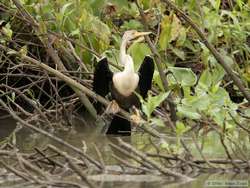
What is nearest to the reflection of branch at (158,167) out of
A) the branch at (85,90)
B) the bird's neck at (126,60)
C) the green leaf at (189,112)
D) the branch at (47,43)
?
the green leaf at (189,112)

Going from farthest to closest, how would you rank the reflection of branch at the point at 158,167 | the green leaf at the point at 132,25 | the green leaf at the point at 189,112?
the green leaf at the point at 132,25, the reflection of branch at the point at 158,167, the green leaf at the point at 189,112

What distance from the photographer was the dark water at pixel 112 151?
4.75m

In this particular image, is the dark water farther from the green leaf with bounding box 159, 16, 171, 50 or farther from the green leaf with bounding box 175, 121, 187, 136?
the green leaf with bounding box 159, 16, 171, 50

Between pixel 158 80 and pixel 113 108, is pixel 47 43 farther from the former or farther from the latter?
pixel 158 80

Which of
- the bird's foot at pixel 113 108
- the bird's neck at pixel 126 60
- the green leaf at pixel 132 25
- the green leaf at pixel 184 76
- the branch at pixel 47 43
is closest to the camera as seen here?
the green leaf at pixel 184 76

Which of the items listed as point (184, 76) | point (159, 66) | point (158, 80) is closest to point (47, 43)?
point (158, 80)

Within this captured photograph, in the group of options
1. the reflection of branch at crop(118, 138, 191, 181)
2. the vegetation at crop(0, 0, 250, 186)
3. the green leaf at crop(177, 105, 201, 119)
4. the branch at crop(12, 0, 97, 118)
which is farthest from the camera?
the branch at crop(12, 0, 97, 118)

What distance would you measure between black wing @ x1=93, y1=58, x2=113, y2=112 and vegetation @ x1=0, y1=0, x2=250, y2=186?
115 mm

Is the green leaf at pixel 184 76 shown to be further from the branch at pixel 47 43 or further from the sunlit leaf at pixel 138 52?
the branch at pixel 47 43

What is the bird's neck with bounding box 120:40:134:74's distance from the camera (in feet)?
18.6

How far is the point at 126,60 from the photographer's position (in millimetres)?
5691

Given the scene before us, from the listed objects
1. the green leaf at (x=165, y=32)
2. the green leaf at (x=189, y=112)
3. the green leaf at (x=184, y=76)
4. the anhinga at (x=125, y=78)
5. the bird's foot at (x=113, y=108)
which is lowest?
the bird's foot at (x=113, y=108)

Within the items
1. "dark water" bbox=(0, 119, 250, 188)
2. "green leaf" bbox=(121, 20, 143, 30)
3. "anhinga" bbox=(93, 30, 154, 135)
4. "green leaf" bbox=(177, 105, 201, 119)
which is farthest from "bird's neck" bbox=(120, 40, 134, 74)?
"green leaf" bbox=(177, 105, 201, 119)

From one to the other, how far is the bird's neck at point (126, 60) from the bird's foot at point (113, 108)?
0.98 ft
